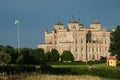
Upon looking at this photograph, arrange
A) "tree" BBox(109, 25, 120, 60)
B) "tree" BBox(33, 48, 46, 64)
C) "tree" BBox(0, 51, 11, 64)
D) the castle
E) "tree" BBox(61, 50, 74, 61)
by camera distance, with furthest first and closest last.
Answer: the castle
"tree" BBox(61, 50, 74, 61)
"tree" BBox(109, 25, 120, 60)
"tree" BBox(33, 48, 46, 64)
"tree" BBox(0, 51, 11, 64)

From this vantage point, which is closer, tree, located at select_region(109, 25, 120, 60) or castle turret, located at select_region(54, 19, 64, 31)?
tree, located at select_region(109, 25, 120, 60)

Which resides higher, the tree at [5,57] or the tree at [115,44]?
the tree at [115,44]

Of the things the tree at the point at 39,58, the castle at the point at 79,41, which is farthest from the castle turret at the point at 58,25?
the tree at the point at 39,58

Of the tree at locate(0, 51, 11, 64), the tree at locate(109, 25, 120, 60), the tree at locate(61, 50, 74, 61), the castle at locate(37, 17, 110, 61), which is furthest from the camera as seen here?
the castle at locate(37, 17, 110, 61)

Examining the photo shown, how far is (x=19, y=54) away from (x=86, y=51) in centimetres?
7028

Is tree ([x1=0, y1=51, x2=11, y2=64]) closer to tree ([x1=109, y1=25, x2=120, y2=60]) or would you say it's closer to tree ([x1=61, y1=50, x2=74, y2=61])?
tree ([x1=109, y1=25, x2=120, y2=60])

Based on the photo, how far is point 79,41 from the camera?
154m

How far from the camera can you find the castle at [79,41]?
500 ft

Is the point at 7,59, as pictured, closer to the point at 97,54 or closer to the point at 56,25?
the point at 97,54

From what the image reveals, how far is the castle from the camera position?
152 m

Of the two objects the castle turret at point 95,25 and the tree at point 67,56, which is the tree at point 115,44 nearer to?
the tree at point 67,56

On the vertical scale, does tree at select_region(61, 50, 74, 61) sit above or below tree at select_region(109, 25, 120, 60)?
below

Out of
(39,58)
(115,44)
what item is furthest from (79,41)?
(39,58)

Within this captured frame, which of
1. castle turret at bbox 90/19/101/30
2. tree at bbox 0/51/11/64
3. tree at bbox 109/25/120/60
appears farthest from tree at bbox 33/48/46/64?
castle turret at bbox 90/19/101/30
